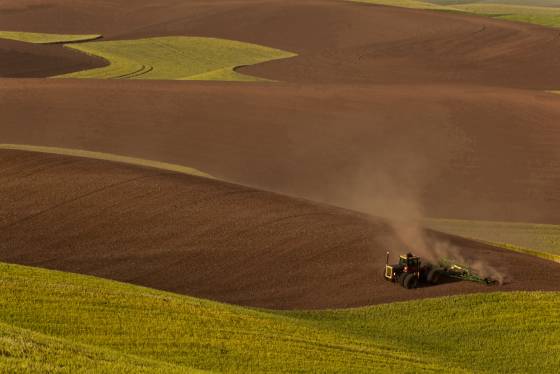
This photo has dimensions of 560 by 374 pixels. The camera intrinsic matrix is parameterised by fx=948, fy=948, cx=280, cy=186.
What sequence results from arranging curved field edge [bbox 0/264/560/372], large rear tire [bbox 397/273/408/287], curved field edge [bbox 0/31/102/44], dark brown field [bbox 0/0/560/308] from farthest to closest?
curved field edge [bbox 0/31/102/44] → dark brown field [bbox 0/0/560/308] → large rear tire [bbox 397/273/408/287] → curved field edge [bbox 0/264/560/372]

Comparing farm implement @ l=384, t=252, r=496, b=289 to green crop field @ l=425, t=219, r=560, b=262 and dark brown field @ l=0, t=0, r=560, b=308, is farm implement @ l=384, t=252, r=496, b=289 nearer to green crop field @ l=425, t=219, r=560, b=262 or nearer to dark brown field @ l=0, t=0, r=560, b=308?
dark brown field @ l=0, t=0, r=560, b=308

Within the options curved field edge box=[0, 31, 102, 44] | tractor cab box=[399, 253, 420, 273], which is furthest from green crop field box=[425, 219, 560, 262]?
curved field edge box=[0, 31, 102, 44]

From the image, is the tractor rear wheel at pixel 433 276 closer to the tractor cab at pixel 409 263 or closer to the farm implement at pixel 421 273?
the farm implement at pixel 421 273

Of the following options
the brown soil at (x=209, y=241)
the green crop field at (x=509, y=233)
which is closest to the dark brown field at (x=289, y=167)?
the brown soil at (x=209, y=241)

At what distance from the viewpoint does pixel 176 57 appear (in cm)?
10650

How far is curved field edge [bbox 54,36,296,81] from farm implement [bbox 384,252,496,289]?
2293 inches

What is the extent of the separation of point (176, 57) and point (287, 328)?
82610 mm

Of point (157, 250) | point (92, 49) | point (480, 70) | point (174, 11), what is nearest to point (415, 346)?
point (157, 250)

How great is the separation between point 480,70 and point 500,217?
5345cm

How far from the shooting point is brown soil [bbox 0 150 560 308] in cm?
3372

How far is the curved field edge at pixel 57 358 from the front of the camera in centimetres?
1672

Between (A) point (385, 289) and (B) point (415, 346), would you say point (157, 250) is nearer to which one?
(A) point (385, 289)

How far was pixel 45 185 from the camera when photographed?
146ft

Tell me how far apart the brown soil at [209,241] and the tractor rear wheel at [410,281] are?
322 mm
